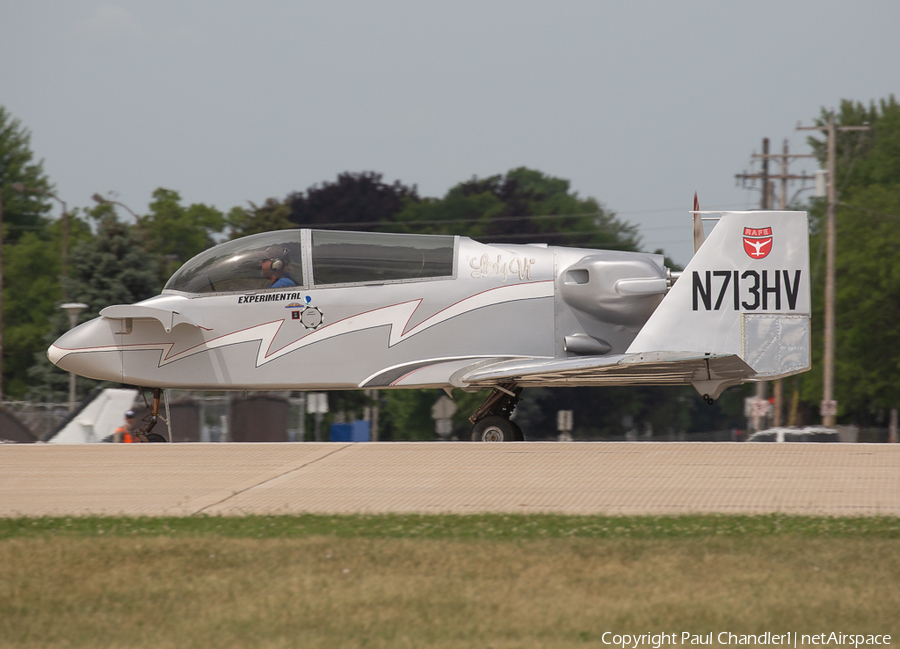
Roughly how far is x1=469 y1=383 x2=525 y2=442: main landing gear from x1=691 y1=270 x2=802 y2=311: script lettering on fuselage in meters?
2.82

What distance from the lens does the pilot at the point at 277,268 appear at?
1410cm

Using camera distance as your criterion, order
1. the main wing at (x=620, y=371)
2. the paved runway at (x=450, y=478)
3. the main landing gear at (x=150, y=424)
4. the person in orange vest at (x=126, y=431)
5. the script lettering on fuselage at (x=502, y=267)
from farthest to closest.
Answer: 1. the person in orange vest at (x=126, y=431)
2. the main landing gear at (x=150, y=424)
3. the script lettering on fuselage at (x=502, y=267)
4. the main wing at (x=620, y=371)
5. the paved runway at (x=450, y=478)

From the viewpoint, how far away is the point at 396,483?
393 inches

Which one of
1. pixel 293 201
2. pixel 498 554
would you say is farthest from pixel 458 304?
pixel 293 201

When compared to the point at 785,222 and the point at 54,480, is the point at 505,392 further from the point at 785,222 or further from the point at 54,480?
the point at 54,480

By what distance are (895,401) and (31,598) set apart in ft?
148

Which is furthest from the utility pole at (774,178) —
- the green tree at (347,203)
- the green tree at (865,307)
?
the green tree at (347,203)

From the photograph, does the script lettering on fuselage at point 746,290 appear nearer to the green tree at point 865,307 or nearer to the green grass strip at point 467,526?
the green grass strip at point 467,526

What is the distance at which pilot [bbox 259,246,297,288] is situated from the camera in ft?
46.3

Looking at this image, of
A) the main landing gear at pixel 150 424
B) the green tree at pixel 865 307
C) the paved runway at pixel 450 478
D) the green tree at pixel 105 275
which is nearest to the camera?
the paved runway at pixel 450 478

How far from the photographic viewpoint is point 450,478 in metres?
10.2

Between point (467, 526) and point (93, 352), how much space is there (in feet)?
27.8

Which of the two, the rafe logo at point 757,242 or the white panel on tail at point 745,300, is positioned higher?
the rafe logo at point 757,242

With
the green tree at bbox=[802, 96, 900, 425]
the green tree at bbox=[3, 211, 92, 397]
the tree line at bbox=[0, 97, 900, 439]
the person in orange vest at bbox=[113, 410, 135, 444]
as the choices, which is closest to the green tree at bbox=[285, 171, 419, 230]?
the tree line at bbox=[0, 97, 900, 439]
